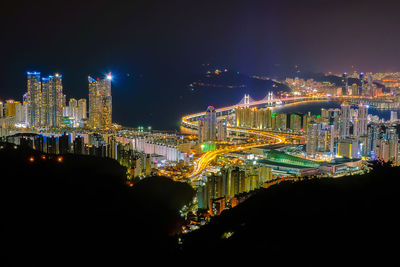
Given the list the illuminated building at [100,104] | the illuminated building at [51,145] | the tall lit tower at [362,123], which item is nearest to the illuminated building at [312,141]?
the tall lit tower at [362,123]

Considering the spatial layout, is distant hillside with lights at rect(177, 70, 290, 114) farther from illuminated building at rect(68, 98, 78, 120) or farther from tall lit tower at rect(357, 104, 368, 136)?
tall lit tower at rect(357, 104, 368, 136)

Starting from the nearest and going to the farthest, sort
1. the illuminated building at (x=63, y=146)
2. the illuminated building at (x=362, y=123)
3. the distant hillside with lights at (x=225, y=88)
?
the illuminated building at (x=63, y=146), the illuminated building at (x=362, y=123), the distant hillside with lights at (x=225, y=88)

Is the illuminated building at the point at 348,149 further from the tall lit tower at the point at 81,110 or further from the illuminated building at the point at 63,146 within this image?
the tall lit tower at the point at 81,110

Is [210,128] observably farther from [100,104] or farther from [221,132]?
[100,104]

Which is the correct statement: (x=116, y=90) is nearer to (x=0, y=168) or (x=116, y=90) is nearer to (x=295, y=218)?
(x=0, y=168)

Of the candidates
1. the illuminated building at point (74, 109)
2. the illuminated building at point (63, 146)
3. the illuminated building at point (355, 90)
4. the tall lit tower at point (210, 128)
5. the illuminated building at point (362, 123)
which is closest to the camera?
the illuminated building at point (63, 146)

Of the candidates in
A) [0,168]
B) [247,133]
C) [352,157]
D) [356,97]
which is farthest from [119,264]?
[356,97]

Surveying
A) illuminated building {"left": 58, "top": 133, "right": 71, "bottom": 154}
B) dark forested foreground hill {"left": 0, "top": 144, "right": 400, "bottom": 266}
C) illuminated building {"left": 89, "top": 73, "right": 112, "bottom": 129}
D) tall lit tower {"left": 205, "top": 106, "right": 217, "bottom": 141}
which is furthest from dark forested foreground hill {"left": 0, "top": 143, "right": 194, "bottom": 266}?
illuminated building {"left": 89, "top": 73, "right": 112, "bottom": 129}

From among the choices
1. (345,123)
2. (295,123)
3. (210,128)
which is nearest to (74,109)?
(210,128)
